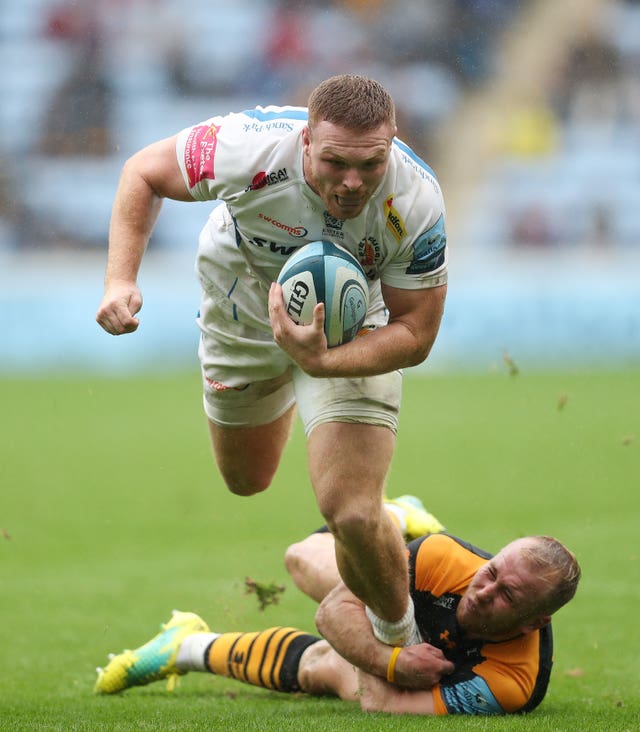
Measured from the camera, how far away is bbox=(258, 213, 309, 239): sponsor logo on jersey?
483 cm

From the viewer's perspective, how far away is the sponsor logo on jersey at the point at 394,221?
15.3 feet

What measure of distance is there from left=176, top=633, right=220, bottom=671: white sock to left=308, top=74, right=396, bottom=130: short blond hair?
2413mm

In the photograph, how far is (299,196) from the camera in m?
4.75

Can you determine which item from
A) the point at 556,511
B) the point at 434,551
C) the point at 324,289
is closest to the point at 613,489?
the point at 556,511

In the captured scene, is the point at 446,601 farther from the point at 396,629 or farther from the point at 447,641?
the point at 396,629

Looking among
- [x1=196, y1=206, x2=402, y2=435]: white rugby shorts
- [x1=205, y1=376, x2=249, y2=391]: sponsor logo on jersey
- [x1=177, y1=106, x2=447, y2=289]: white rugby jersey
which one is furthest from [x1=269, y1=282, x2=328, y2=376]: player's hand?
[x1=205, y1=376, x2=249, y2=391]: sponsor logo on jersey

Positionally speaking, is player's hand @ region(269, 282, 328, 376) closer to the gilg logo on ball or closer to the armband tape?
the gilg logo on ball

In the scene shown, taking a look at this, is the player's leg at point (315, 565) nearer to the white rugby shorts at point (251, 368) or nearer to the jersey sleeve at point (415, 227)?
the white rugby shorts at point (251, 368)

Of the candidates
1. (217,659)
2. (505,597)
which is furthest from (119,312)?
(217,659)

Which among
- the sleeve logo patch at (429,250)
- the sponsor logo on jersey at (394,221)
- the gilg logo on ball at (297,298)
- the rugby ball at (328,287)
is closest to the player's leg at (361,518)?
the rugby ball at (328,287)

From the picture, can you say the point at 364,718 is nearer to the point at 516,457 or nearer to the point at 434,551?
the point at 434,551

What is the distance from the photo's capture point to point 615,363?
1888 cm

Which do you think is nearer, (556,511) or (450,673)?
(450,673)

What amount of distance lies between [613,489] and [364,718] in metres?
6.86
